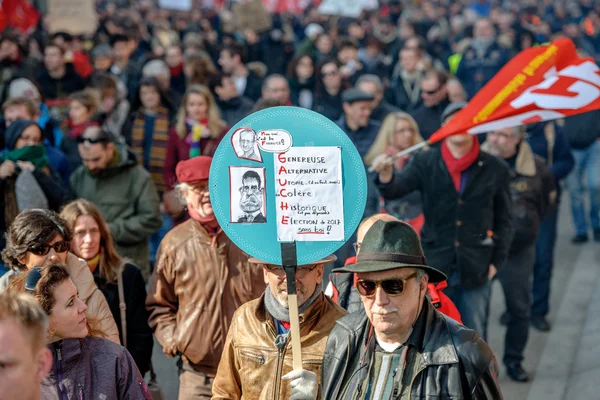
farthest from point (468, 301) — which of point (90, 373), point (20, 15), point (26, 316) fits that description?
point (20, 15)

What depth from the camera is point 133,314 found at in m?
5.55

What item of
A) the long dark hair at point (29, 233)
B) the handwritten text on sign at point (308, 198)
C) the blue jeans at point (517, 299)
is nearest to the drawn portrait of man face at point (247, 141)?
the handwritten text on sign at point (308, 198)

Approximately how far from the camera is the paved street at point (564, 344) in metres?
7.64

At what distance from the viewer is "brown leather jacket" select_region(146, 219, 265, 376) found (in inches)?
206

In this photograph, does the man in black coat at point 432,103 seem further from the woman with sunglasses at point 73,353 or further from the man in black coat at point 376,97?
the woman with sunglasses at point 73,353

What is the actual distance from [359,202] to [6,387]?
1.59m

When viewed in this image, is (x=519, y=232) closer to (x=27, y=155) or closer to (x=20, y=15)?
(x=27, y=155)

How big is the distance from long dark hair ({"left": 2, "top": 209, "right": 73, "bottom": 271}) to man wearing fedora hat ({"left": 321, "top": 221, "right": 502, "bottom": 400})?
178cm

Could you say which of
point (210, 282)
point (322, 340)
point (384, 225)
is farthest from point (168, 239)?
point (384, 225)

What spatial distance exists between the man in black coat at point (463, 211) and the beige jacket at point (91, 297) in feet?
8.99

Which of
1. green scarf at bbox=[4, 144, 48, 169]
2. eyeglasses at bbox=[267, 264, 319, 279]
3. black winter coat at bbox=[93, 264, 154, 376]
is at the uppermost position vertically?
green scarf at bbox=[4, 144, 48, 169]

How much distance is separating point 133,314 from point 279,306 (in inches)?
63.0

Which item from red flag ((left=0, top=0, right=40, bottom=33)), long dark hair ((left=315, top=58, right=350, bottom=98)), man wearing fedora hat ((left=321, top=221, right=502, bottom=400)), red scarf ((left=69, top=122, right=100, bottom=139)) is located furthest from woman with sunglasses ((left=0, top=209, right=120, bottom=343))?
red flag ((left=0, top=0, right=40, bottom=33))

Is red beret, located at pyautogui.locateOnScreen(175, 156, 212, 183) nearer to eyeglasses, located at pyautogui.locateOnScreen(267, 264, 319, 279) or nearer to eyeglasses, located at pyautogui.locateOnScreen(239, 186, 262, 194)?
eyeglasses, located at pyautogui.locateOnScreen(267, 264, 319, 279)
